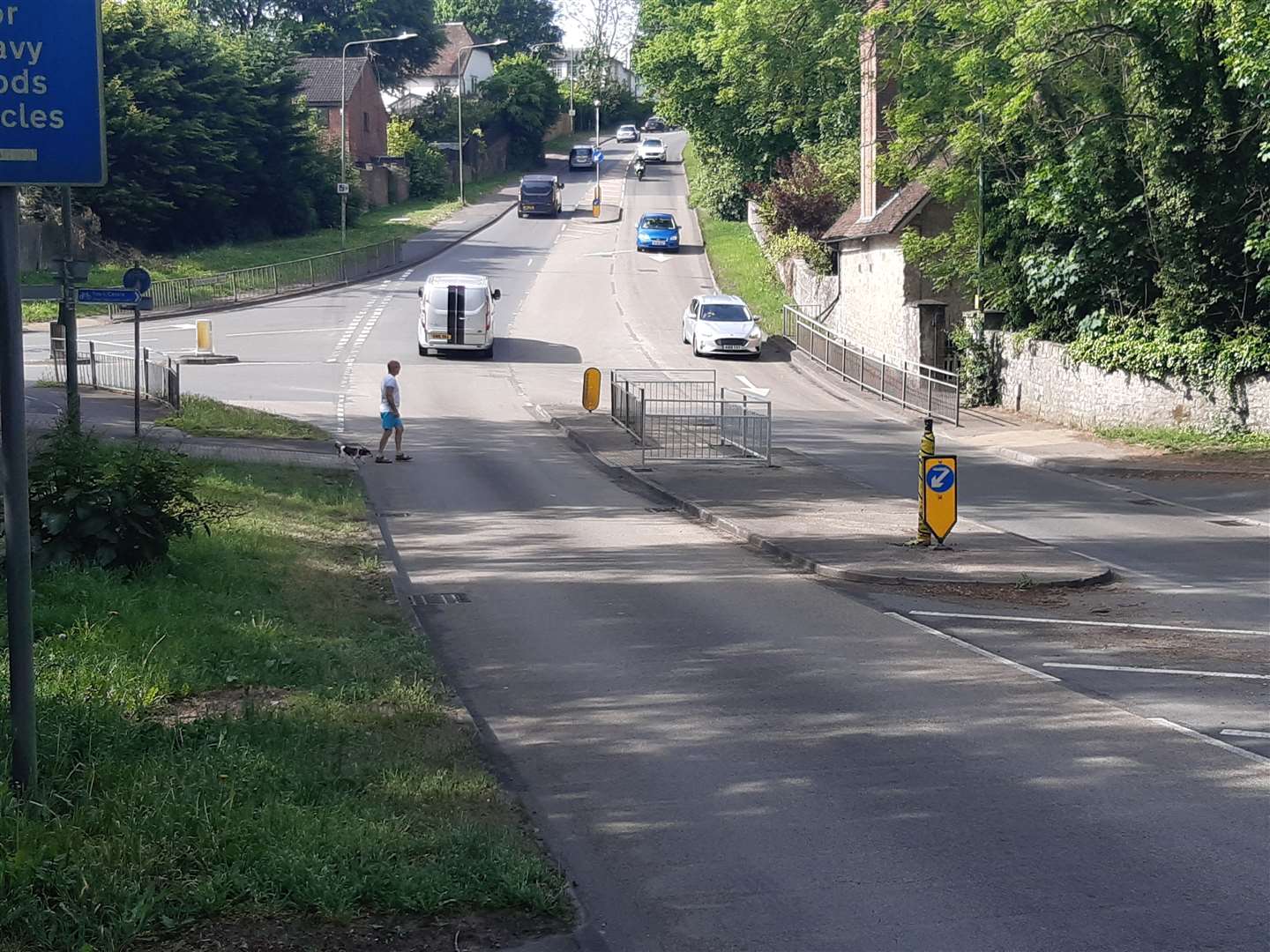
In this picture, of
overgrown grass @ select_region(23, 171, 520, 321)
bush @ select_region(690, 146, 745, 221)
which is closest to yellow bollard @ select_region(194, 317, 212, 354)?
overgrown grass @ select_region(23, 171, 520, 321)

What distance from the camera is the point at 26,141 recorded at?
5734 mm

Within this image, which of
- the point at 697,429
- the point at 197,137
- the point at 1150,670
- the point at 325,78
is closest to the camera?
the point at 1150,670

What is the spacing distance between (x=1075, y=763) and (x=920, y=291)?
3095cm

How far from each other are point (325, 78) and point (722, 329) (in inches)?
2009

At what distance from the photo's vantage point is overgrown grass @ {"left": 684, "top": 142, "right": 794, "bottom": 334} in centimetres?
4991

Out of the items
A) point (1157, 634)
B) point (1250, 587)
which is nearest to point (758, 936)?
point (1157, 634)

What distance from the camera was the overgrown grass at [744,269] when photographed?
4991 centimetres

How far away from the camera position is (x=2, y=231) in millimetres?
5777

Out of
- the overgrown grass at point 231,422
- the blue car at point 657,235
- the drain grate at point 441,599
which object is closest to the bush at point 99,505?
the drain grate at point 441,599

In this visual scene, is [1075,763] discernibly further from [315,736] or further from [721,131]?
[721,131]

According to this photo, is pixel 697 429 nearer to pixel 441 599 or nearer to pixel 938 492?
pixel 938 492

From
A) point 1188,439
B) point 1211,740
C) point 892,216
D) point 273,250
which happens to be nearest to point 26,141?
point 1211,740

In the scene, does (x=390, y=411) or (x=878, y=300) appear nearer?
(x=390, y=411)

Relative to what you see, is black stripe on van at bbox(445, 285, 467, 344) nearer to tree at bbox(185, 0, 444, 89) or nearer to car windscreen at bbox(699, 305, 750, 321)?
car windscreen at bbox(699, 305, 750, 321)
